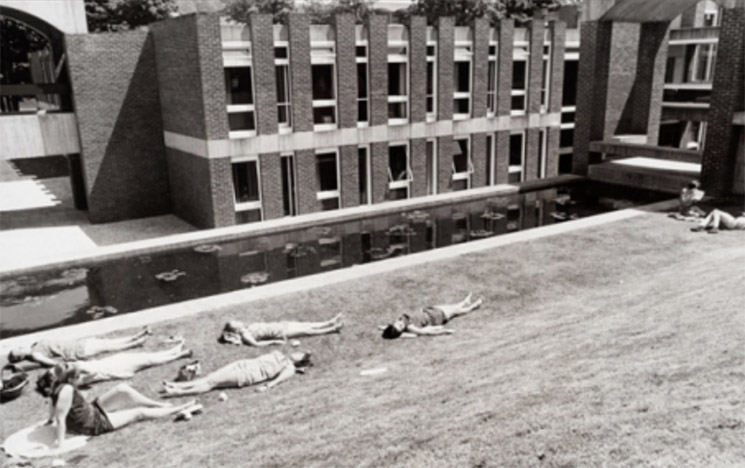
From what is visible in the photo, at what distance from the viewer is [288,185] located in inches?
827

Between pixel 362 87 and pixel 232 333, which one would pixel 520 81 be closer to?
pixel 362 87

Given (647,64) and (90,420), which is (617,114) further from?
(90,420)

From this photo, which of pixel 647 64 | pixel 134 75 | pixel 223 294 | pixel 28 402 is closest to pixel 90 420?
pixel 28 402


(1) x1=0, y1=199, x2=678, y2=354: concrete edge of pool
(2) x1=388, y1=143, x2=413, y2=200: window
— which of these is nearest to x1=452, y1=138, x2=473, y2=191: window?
(2) x1=388, y1=143, x2=413, y2=200: window

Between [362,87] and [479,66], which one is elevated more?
[479,66]

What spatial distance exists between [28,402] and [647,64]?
28.7 m

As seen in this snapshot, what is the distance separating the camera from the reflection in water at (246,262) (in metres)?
13.5

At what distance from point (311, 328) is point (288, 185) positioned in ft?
35.8

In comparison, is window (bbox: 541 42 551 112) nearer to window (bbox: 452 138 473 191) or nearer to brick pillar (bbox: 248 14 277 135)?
window (bbox: 452 138 473 191)

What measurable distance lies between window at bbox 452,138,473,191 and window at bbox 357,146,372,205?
13.4 ft

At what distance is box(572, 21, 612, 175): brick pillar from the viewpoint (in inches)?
1003

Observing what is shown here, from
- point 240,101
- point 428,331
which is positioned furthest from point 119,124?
point 428,331

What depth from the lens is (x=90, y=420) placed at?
299 inches

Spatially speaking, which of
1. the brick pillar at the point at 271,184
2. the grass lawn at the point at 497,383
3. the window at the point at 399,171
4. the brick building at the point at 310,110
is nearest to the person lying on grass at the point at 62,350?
the grass lawn at the point at 497,383
